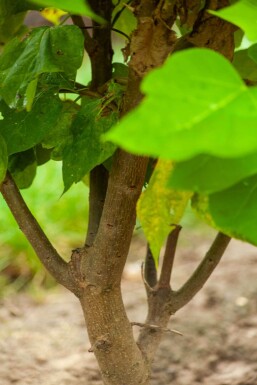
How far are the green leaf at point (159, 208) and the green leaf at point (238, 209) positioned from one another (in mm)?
65

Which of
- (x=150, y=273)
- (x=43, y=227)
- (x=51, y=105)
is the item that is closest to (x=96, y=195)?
(x=51, y=105)

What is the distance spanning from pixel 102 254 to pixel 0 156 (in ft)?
0.66

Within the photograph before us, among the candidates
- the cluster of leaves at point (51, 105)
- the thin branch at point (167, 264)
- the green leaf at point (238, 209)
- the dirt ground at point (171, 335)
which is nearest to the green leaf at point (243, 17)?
the green leaf at point (238, 209)

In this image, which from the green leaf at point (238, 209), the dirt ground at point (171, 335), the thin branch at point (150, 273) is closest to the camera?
the green leaf at point (238, 209)

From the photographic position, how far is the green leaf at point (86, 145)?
0.66 m

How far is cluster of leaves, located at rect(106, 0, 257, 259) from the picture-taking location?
314mm

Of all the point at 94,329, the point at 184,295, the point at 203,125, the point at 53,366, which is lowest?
the point at 203,125

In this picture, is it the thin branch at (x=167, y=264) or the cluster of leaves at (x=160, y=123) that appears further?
the thin branch at (x=167, y=264)

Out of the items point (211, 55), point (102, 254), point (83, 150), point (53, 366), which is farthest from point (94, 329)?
point (53, 366)

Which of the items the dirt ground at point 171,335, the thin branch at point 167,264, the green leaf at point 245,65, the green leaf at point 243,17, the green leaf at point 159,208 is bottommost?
the green leaf at point 159,208

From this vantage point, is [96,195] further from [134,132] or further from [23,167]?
[134,132]

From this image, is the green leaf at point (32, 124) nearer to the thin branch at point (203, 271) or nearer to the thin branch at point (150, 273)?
the thin branch at point (203, 271)

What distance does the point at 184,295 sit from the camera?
3.33ft

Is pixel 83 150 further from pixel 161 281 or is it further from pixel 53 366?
pixel 53 366
